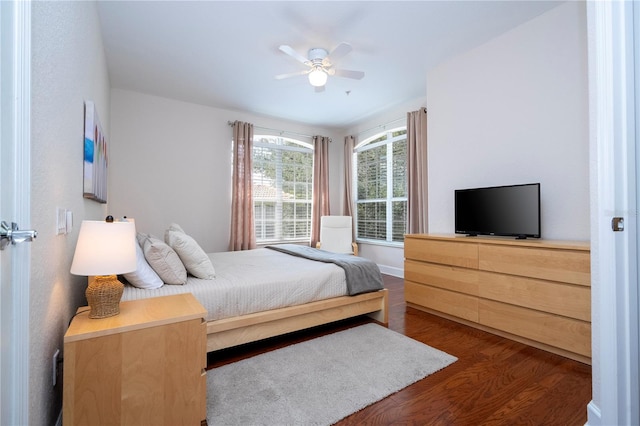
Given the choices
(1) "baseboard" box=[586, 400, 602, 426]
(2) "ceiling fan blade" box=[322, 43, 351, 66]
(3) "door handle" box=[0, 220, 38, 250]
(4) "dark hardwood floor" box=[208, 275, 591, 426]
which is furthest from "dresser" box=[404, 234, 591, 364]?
(3) "door handle" box=[0, 220, 38, 250]

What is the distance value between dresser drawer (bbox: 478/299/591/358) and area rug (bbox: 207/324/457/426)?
26.4 inches

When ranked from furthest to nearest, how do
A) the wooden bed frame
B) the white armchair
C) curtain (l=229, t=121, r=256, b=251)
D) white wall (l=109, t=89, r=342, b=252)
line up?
the white armchair
curtain (l=229, t=121, r=256, b=251)
white wall (l=109, t=89, r=342, b=252)
the wooden bed frame

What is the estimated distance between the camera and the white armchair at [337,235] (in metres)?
4.98

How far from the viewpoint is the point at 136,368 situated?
1274mm

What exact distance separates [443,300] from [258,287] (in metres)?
1.85

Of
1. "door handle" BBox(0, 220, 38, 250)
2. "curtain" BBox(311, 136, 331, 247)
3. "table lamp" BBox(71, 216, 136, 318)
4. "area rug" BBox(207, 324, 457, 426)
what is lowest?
"area rug" BBox(207, 324, 457, 426)

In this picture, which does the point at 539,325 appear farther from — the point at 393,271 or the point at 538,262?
the point at 393,271

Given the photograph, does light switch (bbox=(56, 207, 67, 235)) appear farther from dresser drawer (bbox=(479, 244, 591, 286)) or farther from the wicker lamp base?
dresser drawer (bbox=(479, 244, 591, 286))

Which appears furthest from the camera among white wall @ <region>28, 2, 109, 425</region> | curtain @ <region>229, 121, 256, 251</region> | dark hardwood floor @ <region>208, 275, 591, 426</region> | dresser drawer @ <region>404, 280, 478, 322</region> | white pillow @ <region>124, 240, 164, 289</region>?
curtain @ <region>229, 121, 256, 251</region>

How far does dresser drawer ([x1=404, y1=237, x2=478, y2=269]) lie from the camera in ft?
8.91

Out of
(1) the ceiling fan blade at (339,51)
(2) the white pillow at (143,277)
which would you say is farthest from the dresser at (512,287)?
(2) the white pillow at (143,277)

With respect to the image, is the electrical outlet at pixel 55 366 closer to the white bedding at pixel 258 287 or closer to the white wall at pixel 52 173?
the white wall at pixel 52 173

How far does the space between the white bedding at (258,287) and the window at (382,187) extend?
8.12 feet

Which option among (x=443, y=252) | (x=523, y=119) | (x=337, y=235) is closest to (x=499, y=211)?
(x=443, y=252)
